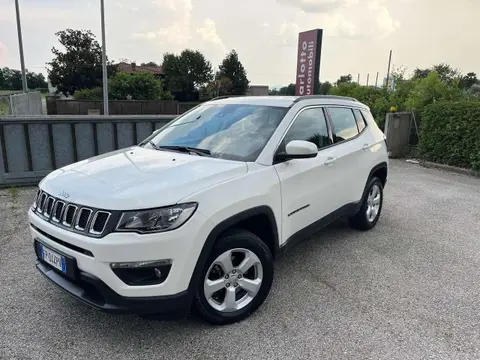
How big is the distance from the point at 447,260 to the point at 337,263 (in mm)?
1273

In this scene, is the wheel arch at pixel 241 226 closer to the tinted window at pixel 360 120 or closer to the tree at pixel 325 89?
the tinted window at pixel 360 120

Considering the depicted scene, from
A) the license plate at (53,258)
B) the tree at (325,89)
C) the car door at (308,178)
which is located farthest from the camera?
the tree at (325,89)

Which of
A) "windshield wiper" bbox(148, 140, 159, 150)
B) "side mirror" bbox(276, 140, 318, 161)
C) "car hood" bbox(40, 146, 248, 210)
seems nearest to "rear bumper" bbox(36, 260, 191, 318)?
"car hood" bbox(40, 146, 248, 210)

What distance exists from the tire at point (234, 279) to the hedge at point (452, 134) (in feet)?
25.6

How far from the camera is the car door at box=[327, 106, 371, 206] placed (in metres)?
4.01

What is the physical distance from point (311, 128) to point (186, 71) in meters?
50.2

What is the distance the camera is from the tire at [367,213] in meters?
4.67

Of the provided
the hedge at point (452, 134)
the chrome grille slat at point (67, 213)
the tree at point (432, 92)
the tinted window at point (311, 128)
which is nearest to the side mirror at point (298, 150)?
the tinted window at point (311, 128)

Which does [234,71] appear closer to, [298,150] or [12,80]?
[12,80]

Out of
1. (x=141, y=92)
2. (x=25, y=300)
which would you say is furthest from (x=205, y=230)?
(x=141, y=92)

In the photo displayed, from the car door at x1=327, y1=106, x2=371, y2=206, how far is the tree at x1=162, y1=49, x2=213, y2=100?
46.9 metres

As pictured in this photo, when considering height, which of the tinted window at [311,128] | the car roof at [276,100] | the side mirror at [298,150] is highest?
the car roof at [276,100]

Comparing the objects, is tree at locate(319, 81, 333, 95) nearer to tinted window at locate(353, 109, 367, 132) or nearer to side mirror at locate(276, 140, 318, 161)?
tinted window at locate(353, 109, 367, 132)

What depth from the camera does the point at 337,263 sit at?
3963 mm
